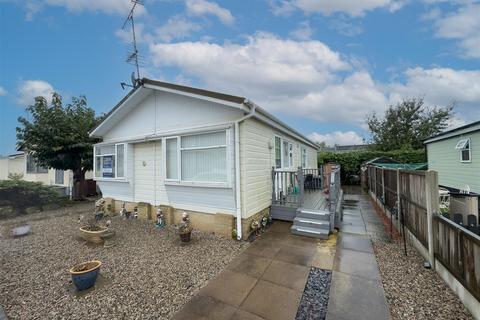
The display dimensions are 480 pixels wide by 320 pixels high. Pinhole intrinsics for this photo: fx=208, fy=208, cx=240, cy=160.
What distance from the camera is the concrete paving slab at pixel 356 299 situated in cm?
275

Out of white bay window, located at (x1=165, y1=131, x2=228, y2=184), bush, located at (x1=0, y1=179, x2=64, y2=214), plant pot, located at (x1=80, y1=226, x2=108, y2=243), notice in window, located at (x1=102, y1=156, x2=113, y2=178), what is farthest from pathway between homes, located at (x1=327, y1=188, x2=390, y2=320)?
bush, located at (x1=0, y1=179, x2=64, y2=214)

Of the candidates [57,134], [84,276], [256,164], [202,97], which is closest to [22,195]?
[57,134]

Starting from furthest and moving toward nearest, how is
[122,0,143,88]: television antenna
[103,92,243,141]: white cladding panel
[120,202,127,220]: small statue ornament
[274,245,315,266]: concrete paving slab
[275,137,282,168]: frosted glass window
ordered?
[275,137,282,168]: frosted glass window → [120,202,127,220]: small statue ornament → [122,0,143,88]: television antenna → [103,92,243,141]: white cladding panel → [274,245,315,266]: concrete paving slab

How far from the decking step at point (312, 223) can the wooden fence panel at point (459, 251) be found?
7.68 feet

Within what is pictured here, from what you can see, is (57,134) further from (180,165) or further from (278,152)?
(278,152)

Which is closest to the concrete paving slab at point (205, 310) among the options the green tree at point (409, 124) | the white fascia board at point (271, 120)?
the white fascia board at point (271, 120)

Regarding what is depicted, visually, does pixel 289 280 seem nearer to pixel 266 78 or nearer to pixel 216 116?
pixel 216 116

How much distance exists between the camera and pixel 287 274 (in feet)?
12.5

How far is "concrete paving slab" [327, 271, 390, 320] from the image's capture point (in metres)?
2.75

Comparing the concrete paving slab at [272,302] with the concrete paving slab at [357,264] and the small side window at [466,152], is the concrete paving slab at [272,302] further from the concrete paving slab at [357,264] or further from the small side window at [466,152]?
the small side window at [466,152]

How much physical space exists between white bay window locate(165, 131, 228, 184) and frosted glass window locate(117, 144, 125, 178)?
2.47 m

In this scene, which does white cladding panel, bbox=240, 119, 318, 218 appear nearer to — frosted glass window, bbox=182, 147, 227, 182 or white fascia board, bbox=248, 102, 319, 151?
white fascia board, bbox=248, 102, 319, 151

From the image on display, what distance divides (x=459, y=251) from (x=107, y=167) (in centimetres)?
1039

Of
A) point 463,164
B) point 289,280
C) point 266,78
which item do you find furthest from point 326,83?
point 289,280
